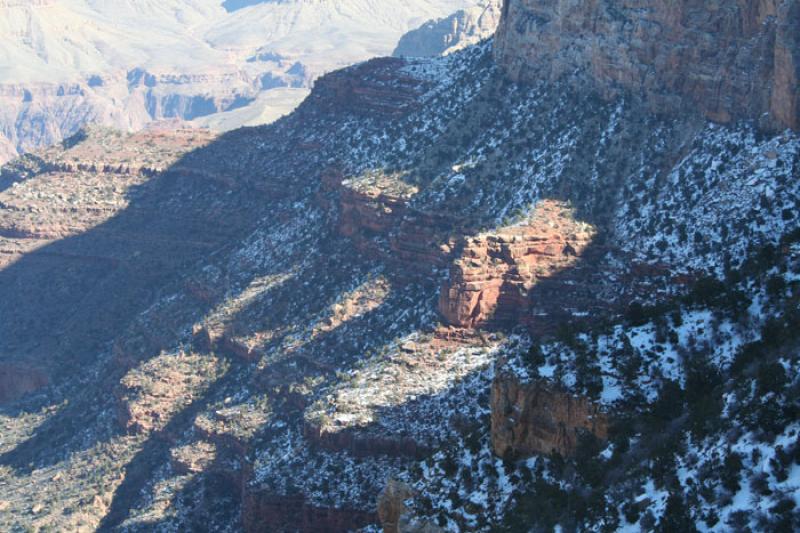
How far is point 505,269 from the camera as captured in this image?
8144cm

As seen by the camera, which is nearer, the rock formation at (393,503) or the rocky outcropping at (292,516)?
the rock formation at (393,503)

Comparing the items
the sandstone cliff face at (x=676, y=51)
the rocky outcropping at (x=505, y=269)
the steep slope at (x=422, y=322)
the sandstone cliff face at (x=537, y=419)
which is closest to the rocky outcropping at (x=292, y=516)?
the steep slope at (x=422, y=322)

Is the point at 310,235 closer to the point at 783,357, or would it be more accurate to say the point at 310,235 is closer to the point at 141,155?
the point at 141,155

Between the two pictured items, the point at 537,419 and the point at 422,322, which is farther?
the point at 422,322

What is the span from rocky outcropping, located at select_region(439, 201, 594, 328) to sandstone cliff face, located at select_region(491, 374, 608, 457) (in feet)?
93.5

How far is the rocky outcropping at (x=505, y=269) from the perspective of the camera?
81375 millimetres

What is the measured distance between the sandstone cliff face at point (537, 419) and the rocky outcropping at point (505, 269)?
28.5m

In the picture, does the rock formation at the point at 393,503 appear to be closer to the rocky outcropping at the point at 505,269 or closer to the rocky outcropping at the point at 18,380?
the rocky outcropping at the point at 505,269

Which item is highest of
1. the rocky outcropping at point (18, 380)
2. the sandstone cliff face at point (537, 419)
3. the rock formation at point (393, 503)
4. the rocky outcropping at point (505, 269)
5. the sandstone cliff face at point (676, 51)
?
the sandstone cliff face at point (676, 51)

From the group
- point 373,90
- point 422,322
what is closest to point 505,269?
point 422,322

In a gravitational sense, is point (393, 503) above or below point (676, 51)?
below

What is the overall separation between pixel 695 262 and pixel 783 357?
2916cm

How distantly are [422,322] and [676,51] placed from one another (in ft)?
63.1

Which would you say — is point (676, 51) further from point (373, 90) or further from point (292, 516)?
point (292, 516)
